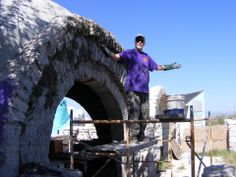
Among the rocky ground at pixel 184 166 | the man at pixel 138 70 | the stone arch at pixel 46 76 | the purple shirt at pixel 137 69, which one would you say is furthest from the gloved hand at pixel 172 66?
the rocky ground at pixel 184 166

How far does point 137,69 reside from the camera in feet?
23.9

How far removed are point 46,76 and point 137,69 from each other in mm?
2237

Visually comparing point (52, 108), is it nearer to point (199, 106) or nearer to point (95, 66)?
point (95, 66)

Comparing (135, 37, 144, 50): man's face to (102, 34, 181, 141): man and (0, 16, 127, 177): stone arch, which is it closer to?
(102, 34, 181, 141): man

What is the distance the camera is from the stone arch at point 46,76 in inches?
186

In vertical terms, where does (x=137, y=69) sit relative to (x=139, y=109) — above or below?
above

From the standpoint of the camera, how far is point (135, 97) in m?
7.52

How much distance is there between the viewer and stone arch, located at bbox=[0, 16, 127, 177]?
4.73 m

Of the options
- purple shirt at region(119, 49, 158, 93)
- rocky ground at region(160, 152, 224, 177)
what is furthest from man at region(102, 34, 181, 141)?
rocky ground at region(160, 152, 224, 177)

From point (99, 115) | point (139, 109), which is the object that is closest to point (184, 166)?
point (99, 115)

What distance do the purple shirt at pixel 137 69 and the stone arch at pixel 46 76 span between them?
0.37 meters

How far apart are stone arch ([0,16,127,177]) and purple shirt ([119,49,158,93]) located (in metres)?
0.37

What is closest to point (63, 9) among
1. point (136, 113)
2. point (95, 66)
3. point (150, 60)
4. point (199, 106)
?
point (95, 66)

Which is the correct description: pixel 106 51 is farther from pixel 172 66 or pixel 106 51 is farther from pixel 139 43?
pixel 172 66
